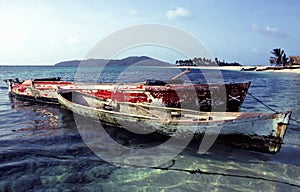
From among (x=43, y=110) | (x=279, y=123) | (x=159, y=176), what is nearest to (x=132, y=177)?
(x=159, y=176)

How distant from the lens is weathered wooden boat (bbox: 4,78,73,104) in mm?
15578

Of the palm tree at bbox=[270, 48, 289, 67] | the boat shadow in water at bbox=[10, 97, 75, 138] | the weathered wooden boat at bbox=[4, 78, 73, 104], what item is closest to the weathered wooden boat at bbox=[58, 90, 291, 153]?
the boat shadow in water at bbox=[10, 97, 75, 138]

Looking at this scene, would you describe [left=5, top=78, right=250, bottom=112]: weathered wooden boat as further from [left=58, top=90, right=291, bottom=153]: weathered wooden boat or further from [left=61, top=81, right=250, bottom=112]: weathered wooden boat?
[left=58, top=90, right=291, bottom=153]: weathered wooden boat

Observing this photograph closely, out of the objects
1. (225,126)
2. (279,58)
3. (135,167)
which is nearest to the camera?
(135,167)

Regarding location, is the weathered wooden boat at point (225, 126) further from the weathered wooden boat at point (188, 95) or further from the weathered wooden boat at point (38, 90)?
the weathered wooden boat at point (38, 90)

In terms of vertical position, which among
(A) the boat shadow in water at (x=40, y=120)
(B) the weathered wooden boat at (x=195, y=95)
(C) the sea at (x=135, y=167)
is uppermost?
(B) the weathered wooden boat at (x=195, y=95)

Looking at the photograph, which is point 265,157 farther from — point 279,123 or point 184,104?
point 184,104

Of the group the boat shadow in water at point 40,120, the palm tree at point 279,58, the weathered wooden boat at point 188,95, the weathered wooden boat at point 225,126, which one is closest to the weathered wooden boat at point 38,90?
the boat shadow in water at point 40,120

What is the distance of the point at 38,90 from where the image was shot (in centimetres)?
1611

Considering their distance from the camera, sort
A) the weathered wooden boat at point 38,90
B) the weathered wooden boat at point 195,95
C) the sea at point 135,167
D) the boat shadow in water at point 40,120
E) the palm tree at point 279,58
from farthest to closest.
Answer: the palm tree at point 279,58 → the weathered wooden boat at point 38,90 → the weathered wooden boat at point 195,95 → the boat shadow in water at point 40,120 → the sea at point 135,167

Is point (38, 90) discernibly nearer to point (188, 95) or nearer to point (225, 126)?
point (188, 95)

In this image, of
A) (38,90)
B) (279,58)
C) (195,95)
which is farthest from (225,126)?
(279,58)

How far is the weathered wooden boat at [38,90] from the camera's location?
51.1 ft

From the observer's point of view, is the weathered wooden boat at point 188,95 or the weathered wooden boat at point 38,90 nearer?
the weathered wooden boat at point 188,95
